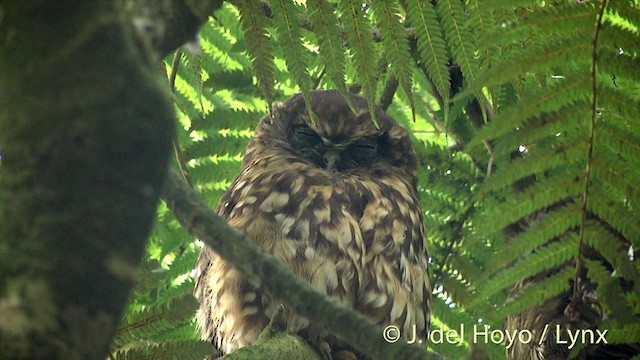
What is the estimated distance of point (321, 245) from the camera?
12.2 ft

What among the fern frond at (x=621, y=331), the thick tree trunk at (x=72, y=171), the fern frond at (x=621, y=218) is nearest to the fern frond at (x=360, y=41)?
the fern frond at (x=621, y=218)

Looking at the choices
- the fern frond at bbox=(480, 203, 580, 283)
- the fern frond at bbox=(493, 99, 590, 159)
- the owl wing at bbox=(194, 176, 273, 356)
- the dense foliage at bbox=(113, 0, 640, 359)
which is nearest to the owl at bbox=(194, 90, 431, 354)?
the owl wing at bbox=(194, 176, 273, 356)

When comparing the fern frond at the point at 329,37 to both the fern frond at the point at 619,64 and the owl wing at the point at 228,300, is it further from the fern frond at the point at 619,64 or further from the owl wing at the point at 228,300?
the owl wing at the point at 228,300

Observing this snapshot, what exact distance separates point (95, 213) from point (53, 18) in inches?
10.4

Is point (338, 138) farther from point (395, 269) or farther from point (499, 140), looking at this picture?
point (499, 140)

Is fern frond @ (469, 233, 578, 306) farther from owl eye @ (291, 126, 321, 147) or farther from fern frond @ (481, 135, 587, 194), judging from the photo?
owl eye @ (291, 126, 321, 147)

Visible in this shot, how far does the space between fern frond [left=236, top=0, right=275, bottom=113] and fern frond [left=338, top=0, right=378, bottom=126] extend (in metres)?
0.24

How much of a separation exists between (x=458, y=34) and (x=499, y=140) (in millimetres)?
433

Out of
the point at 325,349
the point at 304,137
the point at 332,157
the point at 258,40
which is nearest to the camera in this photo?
the point at 258,40

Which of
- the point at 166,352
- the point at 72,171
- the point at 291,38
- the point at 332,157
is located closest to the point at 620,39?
the point at 291,38

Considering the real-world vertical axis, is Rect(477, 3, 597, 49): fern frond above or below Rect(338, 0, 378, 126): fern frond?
above

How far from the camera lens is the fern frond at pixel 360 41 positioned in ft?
8.94

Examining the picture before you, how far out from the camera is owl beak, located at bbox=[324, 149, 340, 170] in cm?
441

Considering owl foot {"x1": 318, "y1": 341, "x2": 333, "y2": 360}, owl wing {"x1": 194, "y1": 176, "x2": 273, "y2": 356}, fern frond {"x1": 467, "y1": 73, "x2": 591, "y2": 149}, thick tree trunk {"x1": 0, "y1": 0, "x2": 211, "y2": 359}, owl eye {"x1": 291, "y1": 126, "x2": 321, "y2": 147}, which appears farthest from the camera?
owl eye {"x1": 291, "y1": 126, "x2": 321, "y2": 147}
